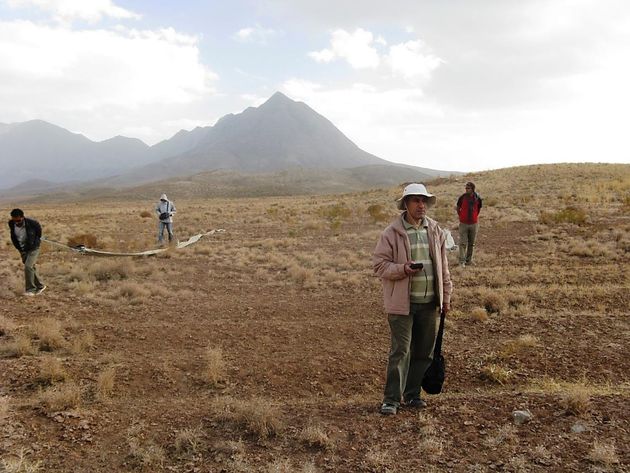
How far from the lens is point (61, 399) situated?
4.95 meters

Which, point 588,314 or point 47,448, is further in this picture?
point 588,314

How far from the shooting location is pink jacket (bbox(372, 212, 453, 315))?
14.4 ft

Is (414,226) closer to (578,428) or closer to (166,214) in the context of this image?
(578,428)

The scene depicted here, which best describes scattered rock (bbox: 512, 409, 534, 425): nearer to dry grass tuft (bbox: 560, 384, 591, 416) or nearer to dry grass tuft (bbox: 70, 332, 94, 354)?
dry grass tuft (bbox: 560, 384, 591, 416)

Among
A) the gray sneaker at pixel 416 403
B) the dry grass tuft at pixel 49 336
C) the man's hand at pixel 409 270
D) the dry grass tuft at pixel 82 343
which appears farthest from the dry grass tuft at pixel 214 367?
the man's hand at pixel 409 270

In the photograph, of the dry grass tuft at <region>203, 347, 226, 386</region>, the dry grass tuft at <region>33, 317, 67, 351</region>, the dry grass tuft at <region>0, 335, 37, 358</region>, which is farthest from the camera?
the dry grass tuft at <region>33, 317, 67, 351</region>

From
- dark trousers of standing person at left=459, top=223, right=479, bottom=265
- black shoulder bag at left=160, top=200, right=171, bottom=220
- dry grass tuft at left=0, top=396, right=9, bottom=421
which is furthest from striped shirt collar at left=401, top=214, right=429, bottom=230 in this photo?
black shoulder bag at left=160, top=200, right=171, bottom=220

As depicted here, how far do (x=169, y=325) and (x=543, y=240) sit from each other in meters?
12.6

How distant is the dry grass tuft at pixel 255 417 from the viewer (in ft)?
14.3

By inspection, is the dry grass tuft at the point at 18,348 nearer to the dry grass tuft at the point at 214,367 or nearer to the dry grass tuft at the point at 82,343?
the dry grass tuft at the point at 82,343

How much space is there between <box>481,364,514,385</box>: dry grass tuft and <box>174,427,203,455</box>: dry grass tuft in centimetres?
371

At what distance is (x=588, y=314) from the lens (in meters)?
7.98

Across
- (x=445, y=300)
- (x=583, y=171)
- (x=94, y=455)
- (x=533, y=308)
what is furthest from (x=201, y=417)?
(x=583, y=171)

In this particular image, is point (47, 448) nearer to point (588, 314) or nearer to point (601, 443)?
point (601, 443)
